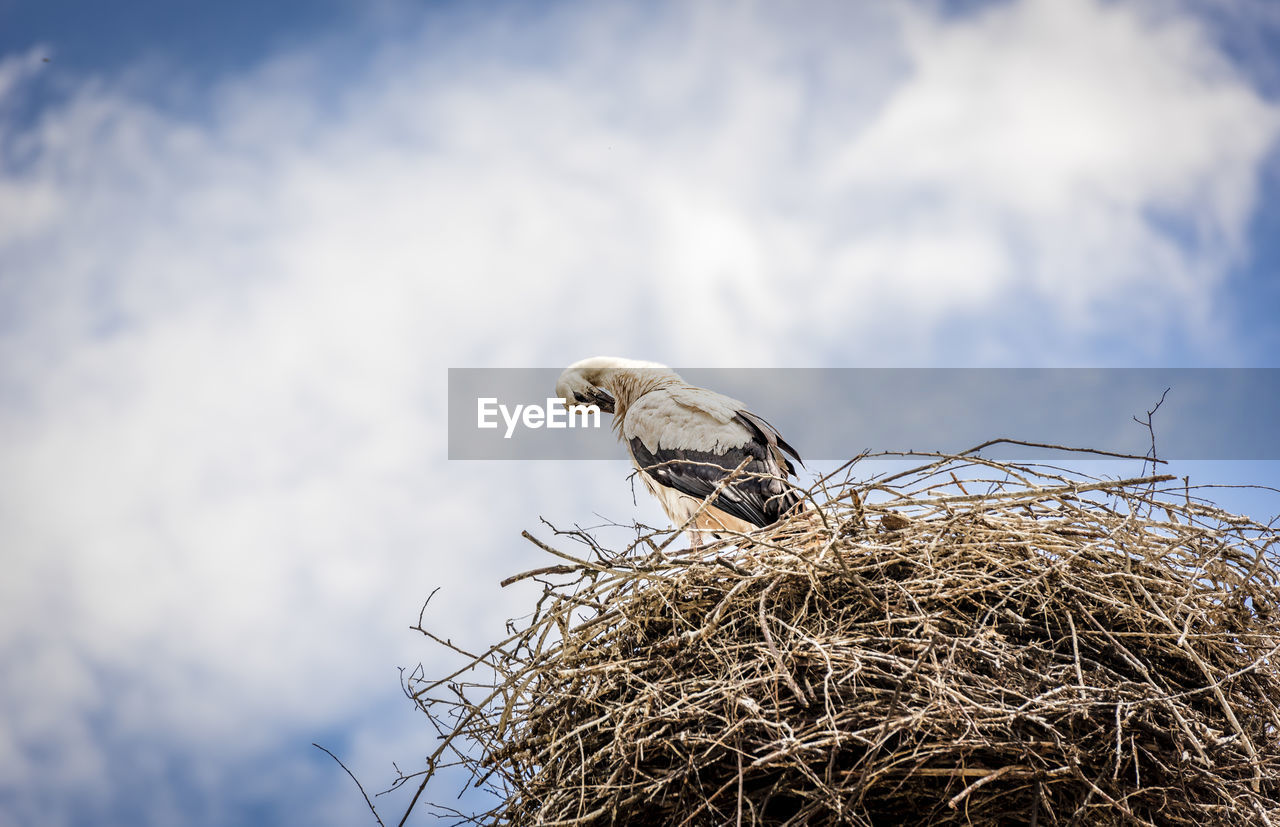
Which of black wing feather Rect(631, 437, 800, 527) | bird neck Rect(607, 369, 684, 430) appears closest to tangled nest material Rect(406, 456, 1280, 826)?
black wing feather Rect(631, 437, 800, 527)

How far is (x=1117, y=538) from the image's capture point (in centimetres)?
297

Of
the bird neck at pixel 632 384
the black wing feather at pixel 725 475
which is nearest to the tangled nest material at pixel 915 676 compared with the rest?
the black wing feather at pixel 725 475

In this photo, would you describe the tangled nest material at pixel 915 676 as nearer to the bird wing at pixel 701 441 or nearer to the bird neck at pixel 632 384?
the bird wing at pixel 701 441

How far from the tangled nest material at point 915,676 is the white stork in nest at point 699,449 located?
5.73 ft

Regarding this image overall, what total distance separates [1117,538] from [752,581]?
1.12m

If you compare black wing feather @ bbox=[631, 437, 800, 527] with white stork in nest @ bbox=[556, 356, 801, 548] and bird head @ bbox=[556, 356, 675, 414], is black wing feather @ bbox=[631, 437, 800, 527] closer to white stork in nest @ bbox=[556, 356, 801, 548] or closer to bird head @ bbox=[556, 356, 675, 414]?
white stork in nest @ bbox=[556, 356, 801, 548]

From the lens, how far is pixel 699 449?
5.48 m

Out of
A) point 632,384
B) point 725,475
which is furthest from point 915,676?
point 632,384

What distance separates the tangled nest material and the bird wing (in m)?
2.03

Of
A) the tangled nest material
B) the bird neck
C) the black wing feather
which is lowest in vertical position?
the tangled nest material

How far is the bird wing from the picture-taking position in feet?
17.4

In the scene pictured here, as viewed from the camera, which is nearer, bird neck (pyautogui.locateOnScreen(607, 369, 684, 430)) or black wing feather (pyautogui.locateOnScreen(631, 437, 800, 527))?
black wing feather (pyautogui.locateOnScreen(631, 437, 800, 527))

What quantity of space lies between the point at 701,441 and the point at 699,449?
5cm

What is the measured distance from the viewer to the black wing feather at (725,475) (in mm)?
4902
